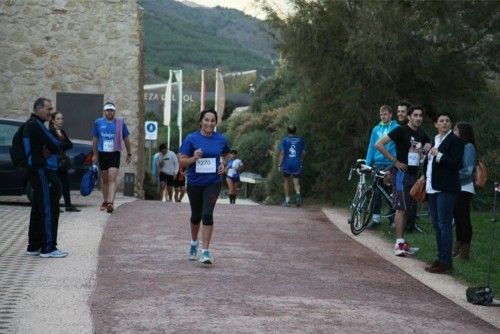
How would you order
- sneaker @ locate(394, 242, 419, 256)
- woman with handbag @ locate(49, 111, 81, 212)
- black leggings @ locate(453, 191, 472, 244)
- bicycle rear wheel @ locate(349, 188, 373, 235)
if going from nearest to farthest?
black leggings @ locate(453, 191, 472, 244), sneaker @ locate(394, 242, 419, 256), bicycle rear wheel @ locate(349, 188, 373, 235), woman with handbag @ locate(49, 111, 81, 212)

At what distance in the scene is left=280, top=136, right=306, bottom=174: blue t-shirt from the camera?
23.0m

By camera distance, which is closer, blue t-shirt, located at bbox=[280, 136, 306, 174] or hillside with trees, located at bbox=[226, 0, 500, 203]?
hillside with trees, located at bbox=[226, 0, 500, 203]

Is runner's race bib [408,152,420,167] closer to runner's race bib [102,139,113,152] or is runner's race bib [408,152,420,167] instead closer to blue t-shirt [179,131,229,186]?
blue t-shirt [179,131,229,186]

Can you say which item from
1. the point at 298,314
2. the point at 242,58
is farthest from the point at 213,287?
the point at 242,58

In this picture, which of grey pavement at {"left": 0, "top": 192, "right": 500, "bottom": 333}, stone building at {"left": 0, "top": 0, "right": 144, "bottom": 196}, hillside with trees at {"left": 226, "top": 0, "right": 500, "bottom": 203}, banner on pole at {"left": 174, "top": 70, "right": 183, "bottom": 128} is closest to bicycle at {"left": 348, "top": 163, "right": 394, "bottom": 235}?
grey pavement at {"left": 0, "top": 192, "right": 500, "bottom": 333}

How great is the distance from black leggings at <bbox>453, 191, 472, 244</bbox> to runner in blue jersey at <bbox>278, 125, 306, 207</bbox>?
32.7 ft

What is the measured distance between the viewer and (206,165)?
38.8ft

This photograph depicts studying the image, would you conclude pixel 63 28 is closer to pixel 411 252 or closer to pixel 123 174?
pixel 123 174

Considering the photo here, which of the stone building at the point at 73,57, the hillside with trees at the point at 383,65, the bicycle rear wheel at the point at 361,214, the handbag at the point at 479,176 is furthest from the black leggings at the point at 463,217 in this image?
the stone building at the point at 73,57

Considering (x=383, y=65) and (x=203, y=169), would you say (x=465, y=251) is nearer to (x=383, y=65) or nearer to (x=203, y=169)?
(x=203, y=169)

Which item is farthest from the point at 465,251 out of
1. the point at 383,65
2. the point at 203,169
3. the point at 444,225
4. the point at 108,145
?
the point at 383,65

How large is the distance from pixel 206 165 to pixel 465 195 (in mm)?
3364

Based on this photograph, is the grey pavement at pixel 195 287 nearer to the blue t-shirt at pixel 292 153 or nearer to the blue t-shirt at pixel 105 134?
the blue t-shirt at pixel 105 134

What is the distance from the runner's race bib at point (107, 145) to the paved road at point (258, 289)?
186 centimetres
